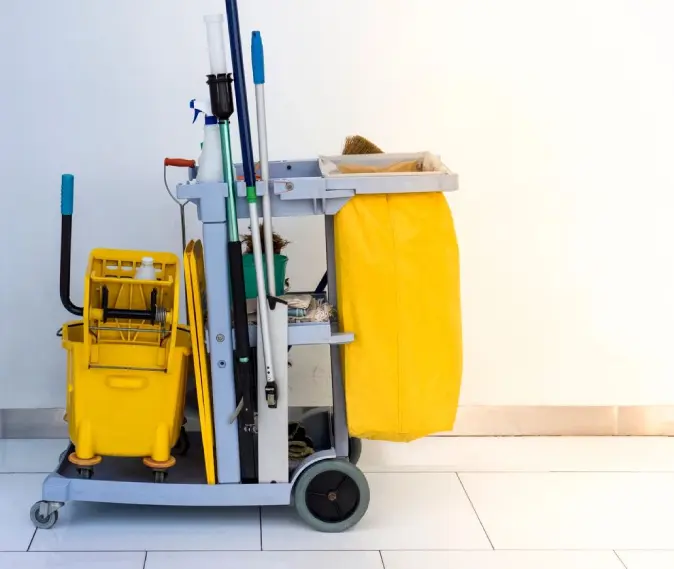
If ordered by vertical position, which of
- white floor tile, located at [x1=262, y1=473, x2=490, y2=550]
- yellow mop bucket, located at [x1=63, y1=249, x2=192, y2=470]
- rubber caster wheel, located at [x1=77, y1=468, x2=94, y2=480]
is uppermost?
yellow mop bucket, located at [x1=63, y1=249, x2=192, y2=470]

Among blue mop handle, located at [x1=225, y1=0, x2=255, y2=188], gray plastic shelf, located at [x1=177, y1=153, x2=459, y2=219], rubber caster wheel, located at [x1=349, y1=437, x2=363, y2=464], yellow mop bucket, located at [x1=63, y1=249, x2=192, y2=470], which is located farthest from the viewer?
rubber caster wheel, located at [x1=349, y1=437, x2=363, y2=464]

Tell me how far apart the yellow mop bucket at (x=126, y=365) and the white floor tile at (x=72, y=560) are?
218mm

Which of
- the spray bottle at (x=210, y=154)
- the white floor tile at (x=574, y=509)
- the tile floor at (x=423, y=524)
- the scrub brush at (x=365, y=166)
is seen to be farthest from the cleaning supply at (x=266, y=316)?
the white floor tile at (x=574, y=509)

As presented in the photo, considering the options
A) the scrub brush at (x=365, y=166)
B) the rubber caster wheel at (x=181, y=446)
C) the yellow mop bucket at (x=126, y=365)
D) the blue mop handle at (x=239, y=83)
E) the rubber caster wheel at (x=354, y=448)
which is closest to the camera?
the blue mop handle at (x=239, y=83)

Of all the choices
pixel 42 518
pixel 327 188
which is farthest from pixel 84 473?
pixel 327 188

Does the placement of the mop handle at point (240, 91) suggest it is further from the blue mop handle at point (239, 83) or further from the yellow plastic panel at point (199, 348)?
the yellow plastic panel at point (199, 348)

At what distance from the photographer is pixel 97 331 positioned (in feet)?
7.72

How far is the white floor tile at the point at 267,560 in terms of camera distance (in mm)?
2256

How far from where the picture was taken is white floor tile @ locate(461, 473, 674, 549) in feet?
7.87

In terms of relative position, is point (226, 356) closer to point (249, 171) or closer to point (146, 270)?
point (146, 270)

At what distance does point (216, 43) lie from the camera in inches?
86.4

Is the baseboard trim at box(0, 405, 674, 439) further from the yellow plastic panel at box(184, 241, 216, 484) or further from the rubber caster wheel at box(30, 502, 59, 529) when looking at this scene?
the rubber caster wheel at box(30, 502, 59, 529)

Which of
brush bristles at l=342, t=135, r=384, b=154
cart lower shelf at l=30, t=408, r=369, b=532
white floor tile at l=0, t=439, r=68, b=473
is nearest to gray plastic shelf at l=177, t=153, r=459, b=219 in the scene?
→ brush bristles at l=342, t=135, r=384, b=154

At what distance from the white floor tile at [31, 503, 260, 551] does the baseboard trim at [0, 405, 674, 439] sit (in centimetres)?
83
